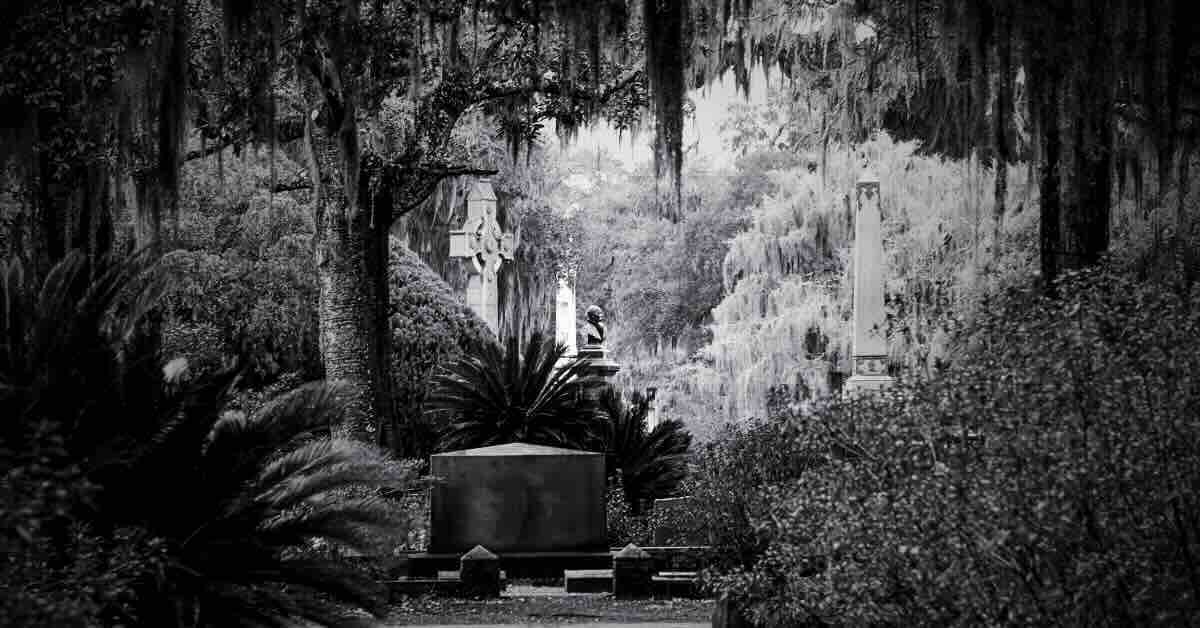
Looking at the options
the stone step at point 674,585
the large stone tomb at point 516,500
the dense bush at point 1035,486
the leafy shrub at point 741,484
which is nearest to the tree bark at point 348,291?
the large stone tomb at point 516,500

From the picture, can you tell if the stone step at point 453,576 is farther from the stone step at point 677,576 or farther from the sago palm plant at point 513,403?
the sago palm plant at point 513,403

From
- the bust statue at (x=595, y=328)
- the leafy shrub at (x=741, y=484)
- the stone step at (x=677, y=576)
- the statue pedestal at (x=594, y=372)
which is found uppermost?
the bust statue at (x=595, y=328)

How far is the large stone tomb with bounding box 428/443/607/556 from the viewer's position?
14125 millimetres

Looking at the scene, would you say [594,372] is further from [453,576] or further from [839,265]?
[839,265]

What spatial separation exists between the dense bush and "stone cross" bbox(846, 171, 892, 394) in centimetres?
1253

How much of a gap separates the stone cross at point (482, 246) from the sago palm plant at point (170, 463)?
71.1 ft

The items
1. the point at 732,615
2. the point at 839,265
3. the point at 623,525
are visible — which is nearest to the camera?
the point at 732,615

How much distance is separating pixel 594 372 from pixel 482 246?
37.1ft

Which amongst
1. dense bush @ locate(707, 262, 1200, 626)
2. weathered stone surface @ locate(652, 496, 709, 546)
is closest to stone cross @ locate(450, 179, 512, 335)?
weathered stone surface @ locate(652, 496, 709, 546)

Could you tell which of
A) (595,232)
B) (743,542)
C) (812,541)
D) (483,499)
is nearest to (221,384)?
(812,541)

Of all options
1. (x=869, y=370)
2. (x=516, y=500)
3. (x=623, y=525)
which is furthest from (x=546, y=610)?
(x=869, y=370)

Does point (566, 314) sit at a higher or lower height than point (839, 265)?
lower

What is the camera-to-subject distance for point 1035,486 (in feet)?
18.4

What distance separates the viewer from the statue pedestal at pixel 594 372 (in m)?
18.7
